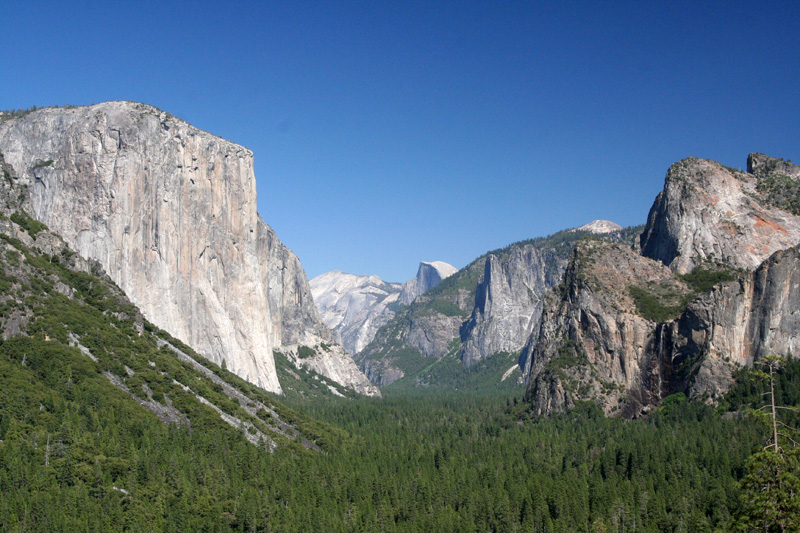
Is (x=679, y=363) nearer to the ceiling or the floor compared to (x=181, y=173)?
nearer to the floor

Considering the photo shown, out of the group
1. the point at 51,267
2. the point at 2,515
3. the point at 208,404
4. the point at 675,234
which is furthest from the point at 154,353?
the point at 675,234

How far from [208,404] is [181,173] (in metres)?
82.7

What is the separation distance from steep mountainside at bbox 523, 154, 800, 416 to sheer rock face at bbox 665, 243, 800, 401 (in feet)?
0.64

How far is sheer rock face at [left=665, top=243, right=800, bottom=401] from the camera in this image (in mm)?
154000

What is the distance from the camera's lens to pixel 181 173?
195m

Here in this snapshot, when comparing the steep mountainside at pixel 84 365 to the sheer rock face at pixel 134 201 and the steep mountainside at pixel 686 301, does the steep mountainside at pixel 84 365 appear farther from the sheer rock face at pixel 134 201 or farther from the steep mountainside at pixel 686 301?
the steep mountainside at pixel 686 301

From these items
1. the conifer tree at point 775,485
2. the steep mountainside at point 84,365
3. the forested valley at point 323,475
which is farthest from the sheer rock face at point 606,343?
the conifer tree at point 775,485

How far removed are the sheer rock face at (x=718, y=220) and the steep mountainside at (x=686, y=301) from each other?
23 centimetres

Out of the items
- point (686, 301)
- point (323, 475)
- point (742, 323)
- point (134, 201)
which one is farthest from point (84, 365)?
point (686, 301)

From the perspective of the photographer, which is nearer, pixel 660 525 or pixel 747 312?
pixel 660 525

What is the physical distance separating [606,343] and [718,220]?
39.3m

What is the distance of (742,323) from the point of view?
15725cm

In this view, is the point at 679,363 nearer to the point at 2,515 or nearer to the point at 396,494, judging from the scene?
the point at 396,494

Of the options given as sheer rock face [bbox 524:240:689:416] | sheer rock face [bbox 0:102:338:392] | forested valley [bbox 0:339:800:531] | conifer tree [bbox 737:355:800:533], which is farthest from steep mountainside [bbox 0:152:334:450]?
conifer tree [bbox 737:355:800:533]
